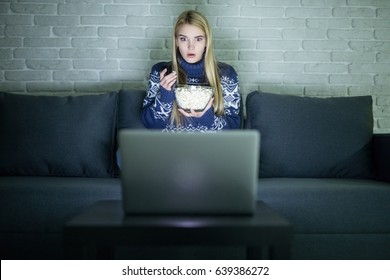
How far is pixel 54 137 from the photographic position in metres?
2.08

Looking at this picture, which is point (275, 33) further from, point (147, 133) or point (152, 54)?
point (147, 133)

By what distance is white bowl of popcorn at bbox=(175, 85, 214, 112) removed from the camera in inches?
58.2

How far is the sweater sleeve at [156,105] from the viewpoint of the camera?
6.39 feet

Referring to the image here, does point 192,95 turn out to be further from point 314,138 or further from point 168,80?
point 314,138

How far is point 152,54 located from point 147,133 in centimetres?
179

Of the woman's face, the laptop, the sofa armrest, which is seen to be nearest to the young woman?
the woman's face

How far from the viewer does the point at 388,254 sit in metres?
1.76

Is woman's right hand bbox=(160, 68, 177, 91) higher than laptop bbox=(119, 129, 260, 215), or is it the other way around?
woman's right hand bbox=(160, 68, 177, 91)

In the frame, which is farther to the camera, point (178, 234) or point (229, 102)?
point (229, 102)

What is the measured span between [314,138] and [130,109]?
973 millimetres

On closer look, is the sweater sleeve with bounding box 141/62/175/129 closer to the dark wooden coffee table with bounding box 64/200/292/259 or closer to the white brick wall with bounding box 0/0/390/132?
the white brick wall with bounding box 0/0/390/132

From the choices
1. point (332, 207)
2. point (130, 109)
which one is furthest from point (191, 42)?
point (332, 207)
